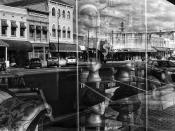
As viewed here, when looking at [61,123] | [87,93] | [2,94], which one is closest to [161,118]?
[87,93]

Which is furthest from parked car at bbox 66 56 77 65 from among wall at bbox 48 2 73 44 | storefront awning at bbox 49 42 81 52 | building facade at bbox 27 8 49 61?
building facade at bbox 27 8 49 61

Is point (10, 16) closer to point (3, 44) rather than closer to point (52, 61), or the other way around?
point (3, 44)

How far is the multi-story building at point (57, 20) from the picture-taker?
1302mm

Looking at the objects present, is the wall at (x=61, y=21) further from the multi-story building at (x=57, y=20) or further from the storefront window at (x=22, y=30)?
the storefront window at (x=22, y=30)

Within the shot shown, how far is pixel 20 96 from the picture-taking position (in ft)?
4.47

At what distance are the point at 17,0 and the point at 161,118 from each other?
272 centimetres

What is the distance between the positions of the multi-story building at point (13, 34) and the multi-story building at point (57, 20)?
0.06 m

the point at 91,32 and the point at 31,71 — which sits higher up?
the point at 91,32

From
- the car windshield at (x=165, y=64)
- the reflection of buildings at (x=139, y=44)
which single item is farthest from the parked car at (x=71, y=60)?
the car windshield at (x=165, y=64)

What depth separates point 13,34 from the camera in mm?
1194

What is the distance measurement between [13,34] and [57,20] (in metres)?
0.28

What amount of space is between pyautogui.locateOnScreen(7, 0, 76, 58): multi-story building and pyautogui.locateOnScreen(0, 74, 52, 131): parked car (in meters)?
0.26

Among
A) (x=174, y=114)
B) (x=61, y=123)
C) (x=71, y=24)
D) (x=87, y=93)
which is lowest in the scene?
(x=174, y=114)

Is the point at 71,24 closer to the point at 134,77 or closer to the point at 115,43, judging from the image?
the point at 115,43
